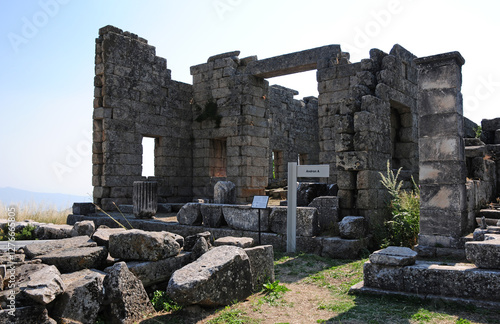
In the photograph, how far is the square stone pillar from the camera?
5.91 m

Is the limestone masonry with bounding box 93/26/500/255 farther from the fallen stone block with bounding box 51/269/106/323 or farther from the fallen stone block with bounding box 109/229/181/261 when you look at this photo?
the fallen stone block with bounding box 51/269/106/323

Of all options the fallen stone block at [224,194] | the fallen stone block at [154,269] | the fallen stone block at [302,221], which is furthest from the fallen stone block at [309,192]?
the fallen stone block at [154,269]

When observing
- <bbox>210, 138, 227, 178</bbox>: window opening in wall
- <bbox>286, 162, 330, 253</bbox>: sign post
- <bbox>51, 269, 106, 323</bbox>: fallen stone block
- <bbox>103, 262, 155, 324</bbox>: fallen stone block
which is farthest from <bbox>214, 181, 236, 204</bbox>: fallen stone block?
<bbox>51, 269, 106, 323</bbox>: fallen stone block

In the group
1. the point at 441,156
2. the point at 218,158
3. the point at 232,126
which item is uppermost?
the point at 232,126

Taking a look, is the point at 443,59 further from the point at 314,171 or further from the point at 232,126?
the point at 232,126

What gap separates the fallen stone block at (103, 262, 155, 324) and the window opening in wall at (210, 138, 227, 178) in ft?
32.9

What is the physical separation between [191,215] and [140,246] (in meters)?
3.92

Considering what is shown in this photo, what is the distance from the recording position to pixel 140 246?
5.13 meters

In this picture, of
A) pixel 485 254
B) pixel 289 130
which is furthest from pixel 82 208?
pixel 289 130

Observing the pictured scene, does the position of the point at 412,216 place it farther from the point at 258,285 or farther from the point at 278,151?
the point at 278,151

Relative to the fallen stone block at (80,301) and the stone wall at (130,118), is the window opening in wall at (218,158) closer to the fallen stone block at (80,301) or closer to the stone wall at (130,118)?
the stone wall at (130,118)

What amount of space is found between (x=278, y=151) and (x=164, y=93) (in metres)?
7.44

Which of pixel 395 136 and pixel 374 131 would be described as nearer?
pixel 374 131

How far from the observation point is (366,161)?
7.72m
